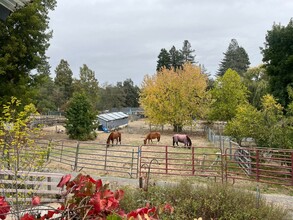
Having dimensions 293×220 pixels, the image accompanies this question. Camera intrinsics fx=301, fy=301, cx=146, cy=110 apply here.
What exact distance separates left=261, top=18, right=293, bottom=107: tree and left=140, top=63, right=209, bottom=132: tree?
1148 centimetres

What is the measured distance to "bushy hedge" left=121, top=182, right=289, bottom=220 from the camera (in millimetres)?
5809

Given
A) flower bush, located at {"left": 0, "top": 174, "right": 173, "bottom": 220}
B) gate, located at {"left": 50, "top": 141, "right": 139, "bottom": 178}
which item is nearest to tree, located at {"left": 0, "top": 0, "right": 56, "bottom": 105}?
gate, located at {"left": 50, "top": 141, "right": 139, "bottom": 178}

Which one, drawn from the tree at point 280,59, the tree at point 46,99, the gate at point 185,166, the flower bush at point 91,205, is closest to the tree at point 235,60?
the tree at point 46,99

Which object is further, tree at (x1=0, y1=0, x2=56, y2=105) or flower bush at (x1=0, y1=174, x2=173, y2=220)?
tree at (x1=0, y1=0, x2=56, y2=105)

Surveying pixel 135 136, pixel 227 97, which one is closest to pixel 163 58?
pixel 227 97

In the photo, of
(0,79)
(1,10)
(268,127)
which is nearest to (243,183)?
(268,127)

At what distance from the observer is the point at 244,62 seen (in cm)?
8212

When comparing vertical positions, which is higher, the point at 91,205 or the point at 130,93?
the point at 130,93

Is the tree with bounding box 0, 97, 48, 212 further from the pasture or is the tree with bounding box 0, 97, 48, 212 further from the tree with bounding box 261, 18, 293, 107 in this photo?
the tree with bounding box 261, 18, 293, 107

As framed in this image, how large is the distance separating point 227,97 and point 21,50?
23.9 meters

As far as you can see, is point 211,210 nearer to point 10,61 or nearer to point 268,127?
point 268,127

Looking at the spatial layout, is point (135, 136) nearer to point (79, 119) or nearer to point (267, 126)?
point (79, 119)

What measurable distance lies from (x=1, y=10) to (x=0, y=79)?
Answer: 19764mm

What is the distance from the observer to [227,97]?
1423 inches
